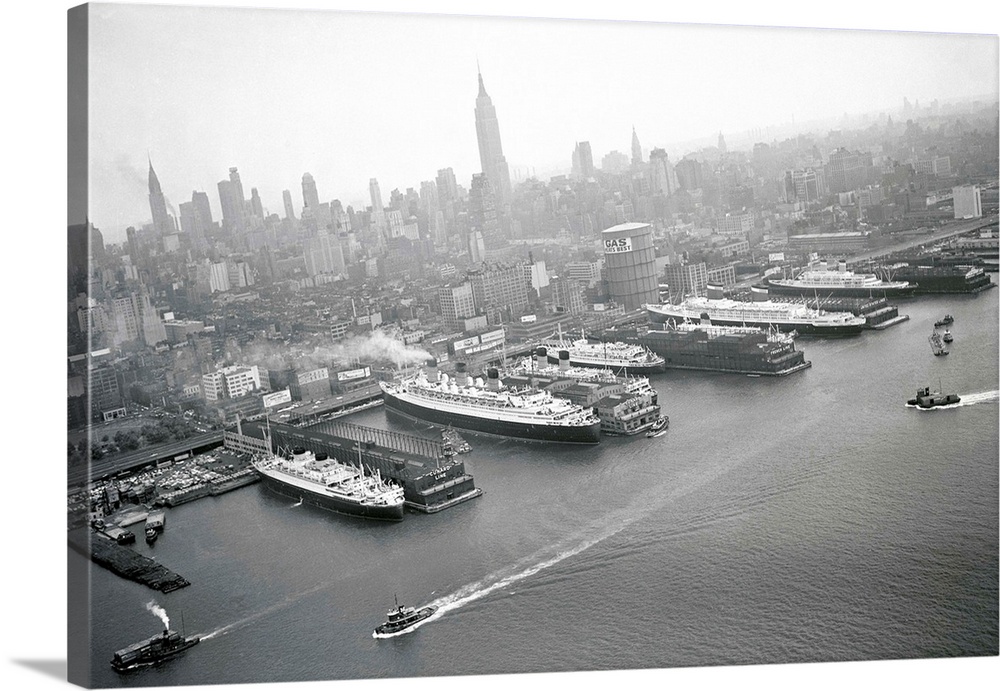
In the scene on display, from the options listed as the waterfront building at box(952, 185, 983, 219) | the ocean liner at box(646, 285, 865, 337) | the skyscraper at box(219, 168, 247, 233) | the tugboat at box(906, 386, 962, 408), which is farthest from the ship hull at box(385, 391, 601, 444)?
the waterfront building at box(952, 185, 983, 219)

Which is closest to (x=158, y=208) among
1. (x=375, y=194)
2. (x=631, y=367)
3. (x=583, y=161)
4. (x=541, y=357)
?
(x=375, y=194)

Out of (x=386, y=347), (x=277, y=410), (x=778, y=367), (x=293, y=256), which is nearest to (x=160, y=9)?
(x=293, y=256)

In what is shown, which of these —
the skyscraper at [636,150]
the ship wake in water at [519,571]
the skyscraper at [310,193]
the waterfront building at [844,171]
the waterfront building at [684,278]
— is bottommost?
the ship wake in water at [519,571]

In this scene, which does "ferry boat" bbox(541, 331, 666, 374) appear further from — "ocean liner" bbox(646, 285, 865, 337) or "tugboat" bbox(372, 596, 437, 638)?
"tugboat" bbox(372, 596, 437, 638)

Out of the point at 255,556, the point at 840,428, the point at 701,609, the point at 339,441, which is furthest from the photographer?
the point at 339,441

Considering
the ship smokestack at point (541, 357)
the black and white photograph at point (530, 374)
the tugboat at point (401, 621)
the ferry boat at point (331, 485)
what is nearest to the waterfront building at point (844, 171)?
the black and white photograph at point (530, 374)

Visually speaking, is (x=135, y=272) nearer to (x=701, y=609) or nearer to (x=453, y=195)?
(x=453, y=195)

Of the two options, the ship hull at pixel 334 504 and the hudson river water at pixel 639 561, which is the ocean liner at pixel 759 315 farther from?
the ship hull at pixel 334 504
